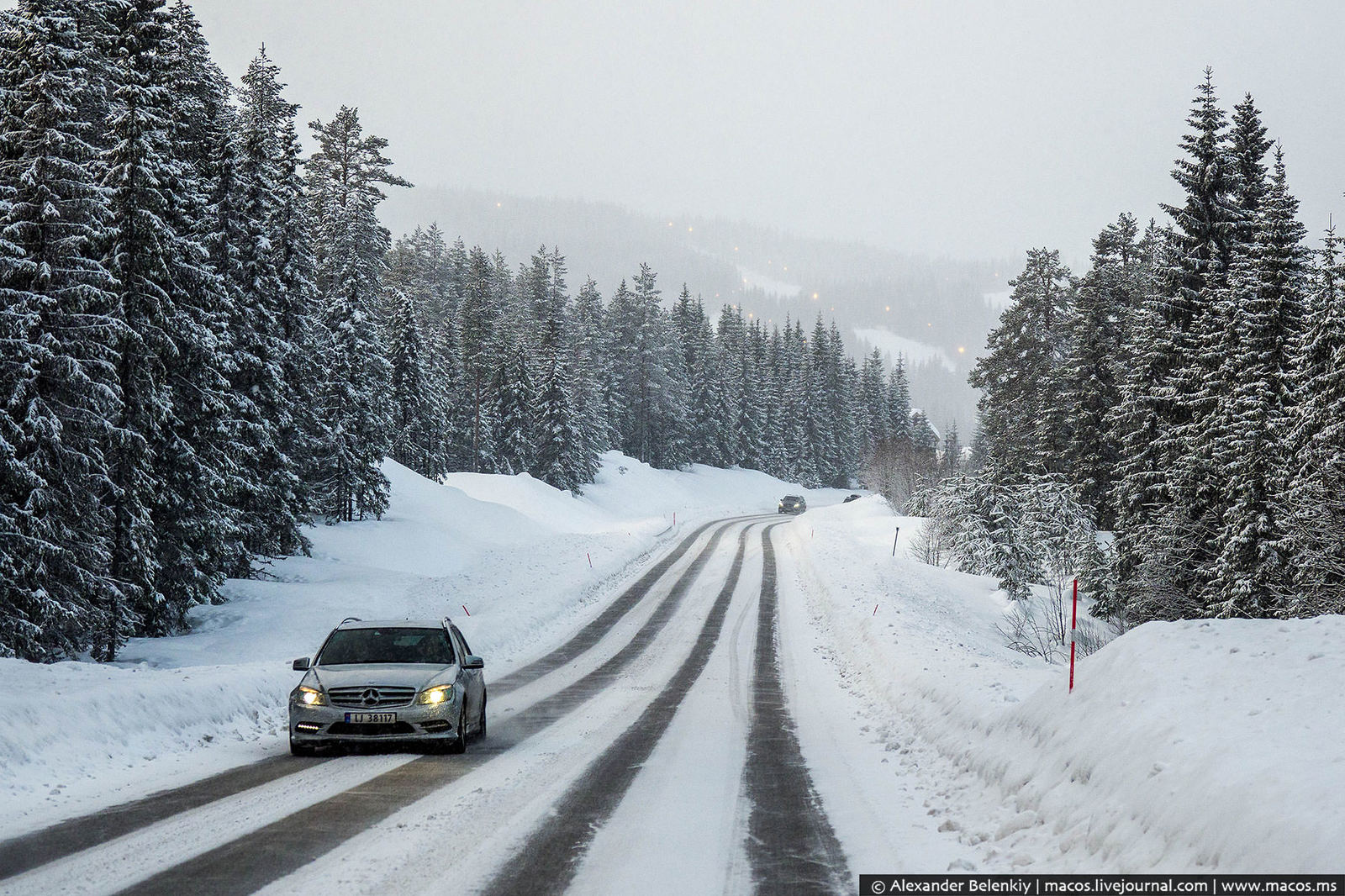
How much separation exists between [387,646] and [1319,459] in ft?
72.6

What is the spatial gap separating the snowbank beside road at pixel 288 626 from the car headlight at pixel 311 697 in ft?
2.86

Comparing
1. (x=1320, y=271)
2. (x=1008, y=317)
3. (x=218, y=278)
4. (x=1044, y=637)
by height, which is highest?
(x=1008, y=317)

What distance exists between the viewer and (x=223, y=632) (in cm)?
2150

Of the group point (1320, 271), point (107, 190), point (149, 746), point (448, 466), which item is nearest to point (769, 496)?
point (448, 466)

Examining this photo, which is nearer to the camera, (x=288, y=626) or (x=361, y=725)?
(x=361, y=725)

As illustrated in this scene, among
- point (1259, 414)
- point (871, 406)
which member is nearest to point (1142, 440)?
point (1259, 414)

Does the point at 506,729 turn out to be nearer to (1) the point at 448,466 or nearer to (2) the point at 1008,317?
(2) the point at 1008,317

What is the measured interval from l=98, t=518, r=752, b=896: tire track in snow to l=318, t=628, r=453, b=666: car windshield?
128cm

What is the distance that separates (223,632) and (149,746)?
12.7 meters

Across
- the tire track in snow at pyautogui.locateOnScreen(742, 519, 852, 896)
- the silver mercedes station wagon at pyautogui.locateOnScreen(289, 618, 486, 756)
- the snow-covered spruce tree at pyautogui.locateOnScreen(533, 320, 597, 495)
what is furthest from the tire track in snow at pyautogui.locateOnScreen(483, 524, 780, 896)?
the snow-covered spruce tree at pyautogui.locateOnScreen(533, 320, 597, 495)

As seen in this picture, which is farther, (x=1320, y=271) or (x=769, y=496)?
(x=769, y=496)

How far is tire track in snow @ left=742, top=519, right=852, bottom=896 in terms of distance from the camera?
19.4ft

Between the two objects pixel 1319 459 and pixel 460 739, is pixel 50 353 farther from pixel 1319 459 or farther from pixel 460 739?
pixel 1319 459

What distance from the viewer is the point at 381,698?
384 inches
